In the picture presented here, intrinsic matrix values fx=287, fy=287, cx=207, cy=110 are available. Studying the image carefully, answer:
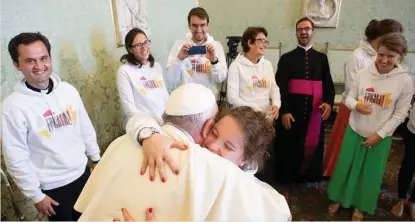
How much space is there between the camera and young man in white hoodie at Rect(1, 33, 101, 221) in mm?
1254

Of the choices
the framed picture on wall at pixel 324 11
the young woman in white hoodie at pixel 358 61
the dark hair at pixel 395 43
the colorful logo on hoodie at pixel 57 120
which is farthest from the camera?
the framed picture on wall at pixel 324 11

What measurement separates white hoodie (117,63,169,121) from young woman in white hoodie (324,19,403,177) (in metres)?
1.40

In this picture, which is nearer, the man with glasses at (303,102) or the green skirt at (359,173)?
the green skirt at (359,173)

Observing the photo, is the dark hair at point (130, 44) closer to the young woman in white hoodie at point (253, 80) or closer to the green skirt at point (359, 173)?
the young woman in white hoodie at point (253, 80)

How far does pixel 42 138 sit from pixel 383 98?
76.0 inches

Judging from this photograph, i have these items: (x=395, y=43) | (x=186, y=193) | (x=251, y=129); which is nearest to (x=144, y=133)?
(x=186, y=193)

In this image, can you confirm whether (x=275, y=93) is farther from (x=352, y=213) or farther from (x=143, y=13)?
(x=143, y=13)

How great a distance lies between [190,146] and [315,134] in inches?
72.4

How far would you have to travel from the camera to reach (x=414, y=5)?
381 cm

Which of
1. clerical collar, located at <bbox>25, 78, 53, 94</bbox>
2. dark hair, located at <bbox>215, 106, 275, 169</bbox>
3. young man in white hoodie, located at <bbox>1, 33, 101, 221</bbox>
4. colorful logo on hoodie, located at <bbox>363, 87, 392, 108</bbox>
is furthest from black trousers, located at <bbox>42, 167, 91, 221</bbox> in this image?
colorful logo on hoodie, located at <bbox>363, 87, 392, 108</bbox>

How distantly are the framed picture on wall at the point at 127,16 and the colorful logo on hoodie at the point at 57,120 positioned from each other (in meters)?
1.00

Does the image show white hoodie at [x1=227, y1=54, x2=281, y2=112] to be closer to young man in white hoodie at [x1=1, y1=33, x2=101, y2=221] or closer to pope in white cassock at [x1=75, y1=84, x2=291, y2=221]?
young man in white hoodie at [x1=1, y1=33, x2=101, y2=221]

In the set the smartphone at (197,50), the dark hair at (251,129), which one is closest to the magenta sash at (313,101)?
the smartphone at (197,50)

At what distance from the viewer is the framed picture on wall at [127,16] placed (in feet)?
7.35
